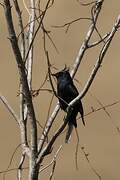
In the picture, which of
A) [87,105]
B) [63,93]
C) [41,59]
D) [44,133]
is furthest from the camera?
[41,59]

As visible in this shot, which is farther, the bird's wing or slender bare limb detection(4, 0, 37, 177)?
the bird's wing

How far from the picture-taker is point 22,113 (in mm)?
1680

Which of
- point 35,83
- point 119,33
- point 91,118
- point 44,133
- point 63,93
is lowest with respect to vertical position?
point 44,133

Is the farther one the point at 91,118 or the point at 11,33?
the point at 91,118

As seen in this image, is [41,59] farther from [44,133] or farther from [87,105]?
[44,133]

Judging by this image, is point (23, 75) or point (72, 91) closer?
point (23, 75)

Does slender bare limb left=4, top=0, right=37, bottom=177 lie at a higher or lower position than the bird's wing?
lower

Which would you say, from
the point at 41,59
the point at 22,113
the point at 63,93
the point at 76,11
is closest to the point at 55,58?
the point at 41,59

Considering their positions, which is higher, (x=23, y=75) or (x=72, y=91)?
(x=72, y=91)

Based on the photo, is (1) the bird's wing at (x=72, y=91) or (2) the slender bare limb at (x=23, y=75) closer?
(2) the slender bare limb at (x=23, y=75)

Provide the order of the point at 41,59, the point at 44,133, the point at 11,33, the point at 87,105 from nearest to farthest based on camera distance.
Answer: the point at 11,33 → the point at 44,133 → the point at 87,105 → the point at 41,59

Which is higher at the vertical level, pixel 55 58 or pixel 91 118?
pixel 55 58

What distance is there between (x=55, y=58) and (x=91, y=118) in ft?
1.77

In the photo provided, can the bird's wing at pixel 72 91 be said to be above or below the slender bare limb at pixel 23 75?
above
